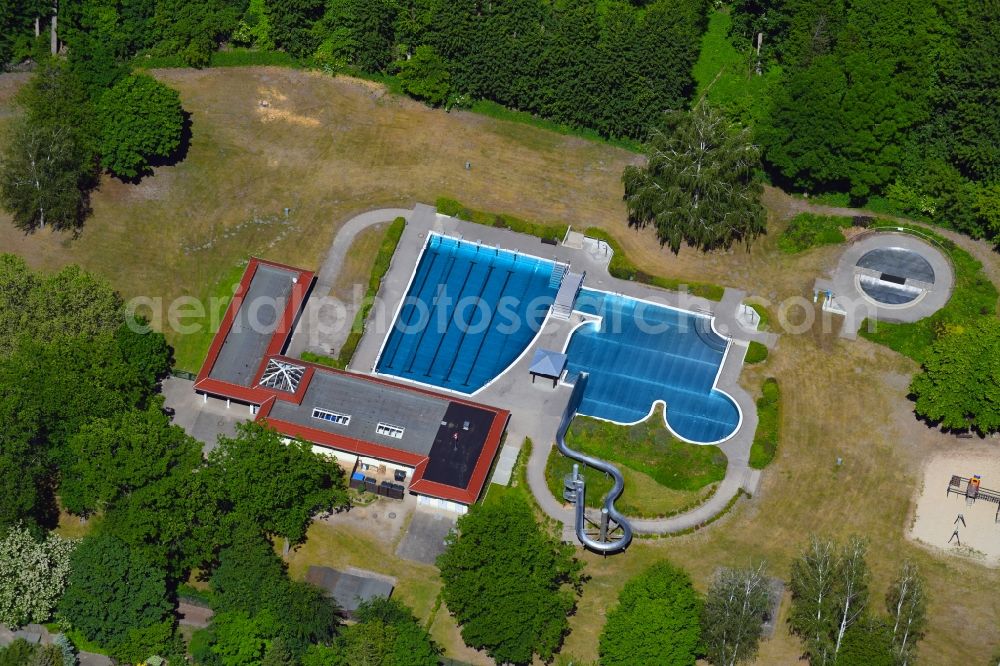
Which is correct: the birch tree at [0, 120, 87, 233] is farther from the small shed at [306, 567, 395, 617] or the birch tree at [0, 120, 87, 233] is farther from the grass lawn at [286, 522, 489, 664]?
the small shed at [306, 567, 395, 617]

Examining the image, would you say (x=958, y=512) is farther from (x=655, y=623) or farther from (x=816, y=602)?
(x=655, y=623)

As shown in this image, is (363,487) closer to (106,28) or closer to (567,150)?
(567,150)

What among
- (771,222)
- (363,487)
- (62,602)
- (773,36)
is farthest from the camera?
(773,36)

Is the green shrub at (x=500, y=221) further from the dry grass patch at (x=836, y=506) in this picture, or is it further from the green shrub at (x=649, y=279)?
the dry grass patch at (x=836, y=506)

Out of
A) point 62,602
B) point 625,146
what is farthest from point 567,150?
point 62,602

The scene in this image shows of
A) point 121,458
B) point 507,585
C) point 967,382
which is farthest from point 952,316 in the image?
point 121,458

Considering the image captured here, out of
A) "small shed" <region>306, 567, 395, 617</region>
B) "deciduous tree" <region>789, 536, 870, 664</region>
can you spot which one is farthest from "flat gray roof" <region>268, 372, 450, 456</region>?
"deciduous tree" <region>789, 536, 870, 664</region>
